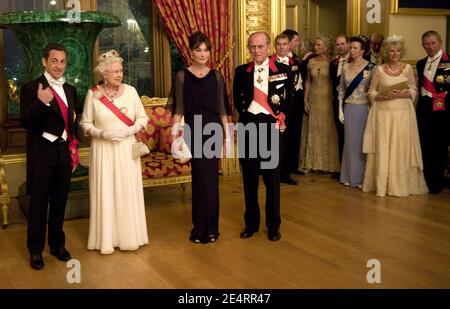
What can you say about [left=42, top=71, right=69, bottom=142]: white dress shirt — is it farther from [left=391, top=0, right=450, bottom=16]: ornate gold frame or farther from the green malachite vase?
[left=391, top=0, right=450, bottom=16]: ornate gold frame

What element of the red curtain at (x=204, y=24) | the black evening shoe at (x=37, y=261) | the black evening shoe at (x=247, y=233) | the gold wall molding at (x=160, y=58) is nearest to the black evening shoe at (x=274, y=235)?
the black evening shoe at (x=247, y=233)

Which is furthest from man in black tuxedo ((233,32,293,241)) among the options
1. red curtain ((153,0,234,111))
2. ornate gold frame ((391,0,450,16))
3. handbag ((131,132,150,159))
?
ornate gold frame ((391,0,450,16))

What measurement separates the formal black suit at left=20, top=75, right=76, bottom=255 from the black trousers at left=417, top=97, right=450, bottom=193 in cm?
332

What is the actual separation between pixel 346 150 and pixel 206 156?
220cm

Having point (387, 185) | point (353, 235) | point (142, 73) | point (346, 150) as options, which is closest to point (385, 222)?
point (353, 235)

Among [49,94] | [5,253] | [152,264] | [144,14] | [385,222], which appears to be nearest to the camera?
[49,94]

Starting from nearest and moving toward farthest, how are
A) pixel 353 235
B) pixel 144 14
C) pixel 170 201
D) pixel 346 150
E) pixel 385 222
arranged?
pixel 353 235, pixel 385 222, pixel 170 201, pixel 346 150, pixel 144 14

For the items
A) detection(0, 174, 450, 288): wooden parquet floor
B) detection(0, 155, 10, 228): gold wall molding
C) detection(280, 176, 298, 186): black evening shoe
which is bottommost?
detection(0, 174, 450, 288): wooden parquet floor

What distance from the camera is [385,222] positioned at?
14.1 feet

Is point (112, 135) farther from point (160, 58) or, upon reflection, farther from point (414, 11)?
point (414, 11)

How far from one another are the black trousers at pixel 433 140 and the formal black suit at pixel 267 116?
1922 mm

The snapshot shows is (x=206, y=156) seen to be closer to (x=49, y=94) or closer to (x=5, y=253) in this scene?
(x=49, y=94)

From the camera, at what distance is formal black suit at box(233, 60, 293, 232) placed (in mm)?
3848

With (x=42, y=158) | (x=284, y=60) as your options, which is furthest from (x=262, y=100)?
(x=284, y=60)
